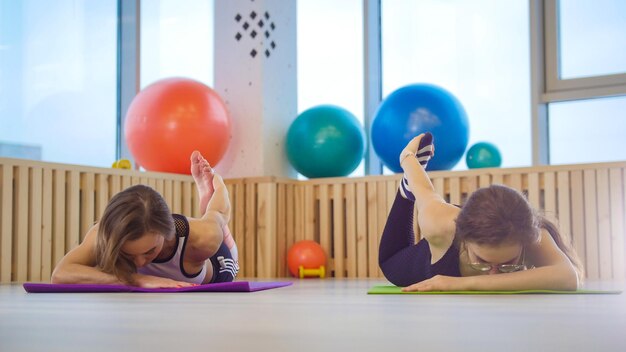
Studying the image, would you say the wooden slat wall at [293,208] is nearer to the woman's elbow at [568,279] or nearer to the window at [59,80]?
the window at [59,80]

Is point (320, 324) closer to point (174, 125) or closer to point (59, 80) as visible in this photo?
point (174, 125)

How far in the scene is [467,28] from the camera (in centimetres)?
593

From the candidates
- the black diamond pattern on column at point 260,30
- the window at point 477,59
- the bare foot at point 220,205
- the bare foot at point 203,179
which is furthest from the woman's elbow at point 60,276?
the window at point 477,59

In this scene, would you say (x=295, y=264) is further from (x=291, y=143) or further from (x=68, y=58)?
(x=68, y=58)

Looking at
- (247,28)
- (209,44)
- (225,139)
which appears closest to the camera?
(225,139)

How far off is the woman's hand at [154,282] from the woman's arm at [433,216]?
3.09 feet

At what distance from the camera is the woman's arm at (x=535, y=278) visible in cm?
267

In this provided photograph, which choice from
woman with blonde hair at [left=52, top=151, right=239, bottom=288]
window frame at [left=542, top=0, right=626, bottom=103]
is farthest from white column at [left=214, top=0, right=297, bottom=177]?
woman with blonde hair at [left=52, top=151, right=239, bottom=288]

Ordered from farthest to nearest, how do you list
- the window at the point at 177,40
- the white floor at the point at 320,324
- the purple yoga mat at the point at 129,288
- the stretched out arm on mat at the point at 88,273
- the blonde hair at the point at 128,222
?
the window at the point at 177,40
the stretched out arm on mat at the point at 88,273
the purple yoga mat at the point at 129,288
the blonde hair at the point at 128,222
the white floor at the point at 320,324

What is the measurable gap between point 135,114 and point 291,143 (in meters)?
1.11

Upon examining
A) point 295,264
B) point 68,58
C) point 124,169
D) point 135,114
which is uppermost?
point 68,58

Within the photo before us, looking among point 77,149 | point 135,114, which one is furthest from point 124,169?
point 77,149

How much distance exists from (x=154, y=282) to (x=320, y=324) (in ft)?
5.35

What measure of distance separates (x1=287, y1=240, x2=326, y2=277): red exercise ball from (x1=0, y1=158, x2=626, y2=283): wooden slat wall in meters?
0.14
